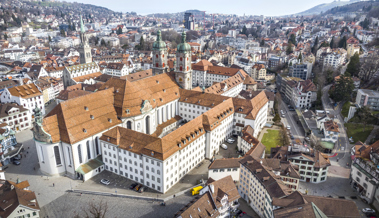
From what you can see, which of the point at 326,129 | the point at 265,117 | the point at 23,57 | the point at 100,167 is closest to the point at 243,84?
the point at 265,117

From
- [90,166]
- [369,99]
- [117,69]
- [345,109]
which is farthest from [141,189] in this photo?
[117,69]

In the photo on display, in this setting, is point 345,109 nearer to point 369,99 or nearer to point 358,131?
point 369,99

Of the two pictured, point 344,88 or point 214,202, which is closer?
point 214,202

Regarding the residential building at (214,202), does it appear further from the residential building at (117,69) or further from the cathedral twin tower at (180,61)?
the residential building at (117,69)

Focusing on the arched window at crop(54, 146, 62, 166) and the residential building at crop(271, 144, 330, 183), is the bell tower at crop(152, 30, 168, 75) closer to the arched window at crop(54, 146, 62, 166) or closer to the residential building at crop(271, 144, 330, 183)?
the arched window at crop(54, 146, 62, 166)

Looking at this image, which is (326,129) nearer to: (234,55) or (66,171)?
(66,171)
